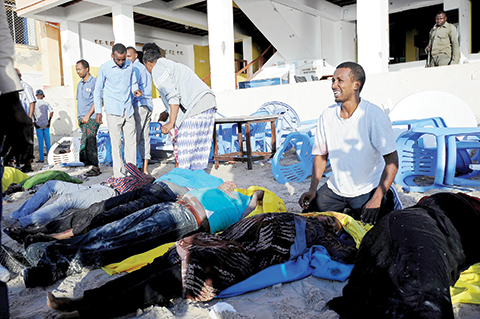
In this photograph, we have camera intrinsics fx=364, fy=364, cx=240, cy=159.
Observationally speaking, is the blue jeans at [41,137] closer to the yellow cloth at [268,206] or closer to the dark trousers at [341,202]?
the yellow cloth at [268,206]

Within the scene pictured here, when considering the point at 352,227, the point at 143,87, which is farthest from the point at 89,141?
the point at 352,227

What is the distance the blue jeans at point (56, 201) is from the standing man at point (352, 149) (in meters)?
1.70

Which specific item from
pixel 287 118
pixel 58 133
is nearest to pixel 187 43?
pixel 58 133

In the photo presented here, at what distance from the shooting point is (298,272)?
2020 mm

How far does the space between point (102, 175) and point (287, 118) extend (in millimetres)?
3324

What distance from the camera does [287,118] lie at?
666 centimetres

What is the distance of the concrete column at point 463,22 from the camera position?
31.0ft

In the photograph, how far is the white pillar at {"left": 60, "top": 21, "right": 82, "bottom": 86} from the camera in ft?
36.6

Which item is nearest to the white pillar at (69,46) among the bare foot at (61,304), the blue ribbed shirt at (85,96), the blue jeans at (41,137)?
the blue jeans at (41,137)

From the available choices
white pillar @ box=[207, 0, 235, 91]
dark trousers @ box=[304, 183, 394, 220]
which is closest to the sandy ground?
dark trousers @ box=[304, 183, 394, 220]

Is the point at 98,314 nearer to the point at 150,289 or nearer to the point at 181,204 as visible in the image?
the point at 150,289

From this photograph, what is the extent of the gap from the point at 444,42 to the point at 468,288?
651 centimetres

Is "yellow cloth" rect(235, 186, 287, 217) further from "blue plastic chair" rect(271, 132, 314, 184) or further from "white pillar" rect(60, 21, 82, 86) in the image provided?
"white pillar" rect(60, 21, 82, 86)

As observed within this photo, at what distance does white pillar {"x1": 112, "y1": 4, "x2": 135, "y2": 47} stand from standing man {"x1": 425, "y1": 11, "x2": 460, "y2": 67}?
24.5 feet
